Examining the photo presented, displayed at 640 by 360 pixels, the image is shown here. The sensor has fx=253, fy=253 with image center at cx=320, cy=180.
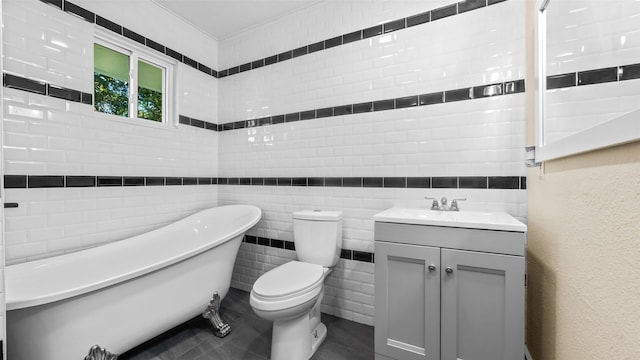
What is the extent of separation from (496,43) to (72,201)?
3172 millimetres

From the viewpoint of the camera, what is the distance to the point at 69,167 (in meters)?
1.83

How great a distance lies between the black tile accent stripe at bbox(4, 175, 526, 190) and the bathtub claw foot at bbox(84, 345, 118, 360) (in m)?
1.14

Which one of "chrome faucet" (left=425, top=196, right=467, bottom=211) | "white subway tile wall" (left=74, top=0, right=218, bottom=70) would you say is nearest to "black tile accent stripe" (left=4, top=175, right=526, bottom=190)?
"chrome faucet" (left=425, top=196, right=467, bottom=211)

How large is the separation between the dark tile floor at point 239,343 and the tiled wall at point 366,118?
20 cm

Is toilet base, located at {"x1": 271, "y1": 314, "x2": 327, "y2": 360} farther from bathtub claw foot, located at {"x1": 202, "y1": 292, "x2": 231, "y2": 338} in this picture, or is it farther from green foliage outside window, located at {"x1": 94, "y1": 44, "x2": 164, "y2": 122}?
green foliage outside window, located at {"x1": 94, "y1": 44, "x2": 164, "y2": 122}

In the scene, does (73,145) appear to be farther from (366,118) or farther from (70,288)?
(366,118)

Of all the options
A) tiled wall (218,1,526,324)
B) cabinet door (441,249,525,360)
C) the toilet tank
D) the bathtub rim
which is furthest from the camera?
the toilet tank

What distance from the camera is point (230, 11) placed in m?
2.49

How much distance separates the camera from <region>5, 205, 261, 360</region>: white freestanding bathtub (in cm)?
118

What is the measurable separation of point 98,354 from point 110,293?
1.03ft

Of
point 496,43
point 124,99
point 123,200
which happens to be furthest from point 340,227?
point 124,99

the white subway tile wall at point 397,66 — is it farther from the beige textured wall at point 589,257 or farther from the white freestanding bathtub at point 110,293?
the white freestanding bathtub at point 110,293

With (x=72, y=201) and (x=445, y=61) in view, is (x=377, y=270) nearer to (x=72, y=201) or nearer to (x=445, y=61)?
(x=445, y=61)

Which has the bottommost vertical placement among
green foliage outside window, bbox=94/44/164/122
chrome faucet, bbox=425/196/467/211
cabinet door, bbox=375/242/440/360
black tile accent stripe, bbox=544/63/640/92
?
cabinet door, bbox=375/242/440/360
